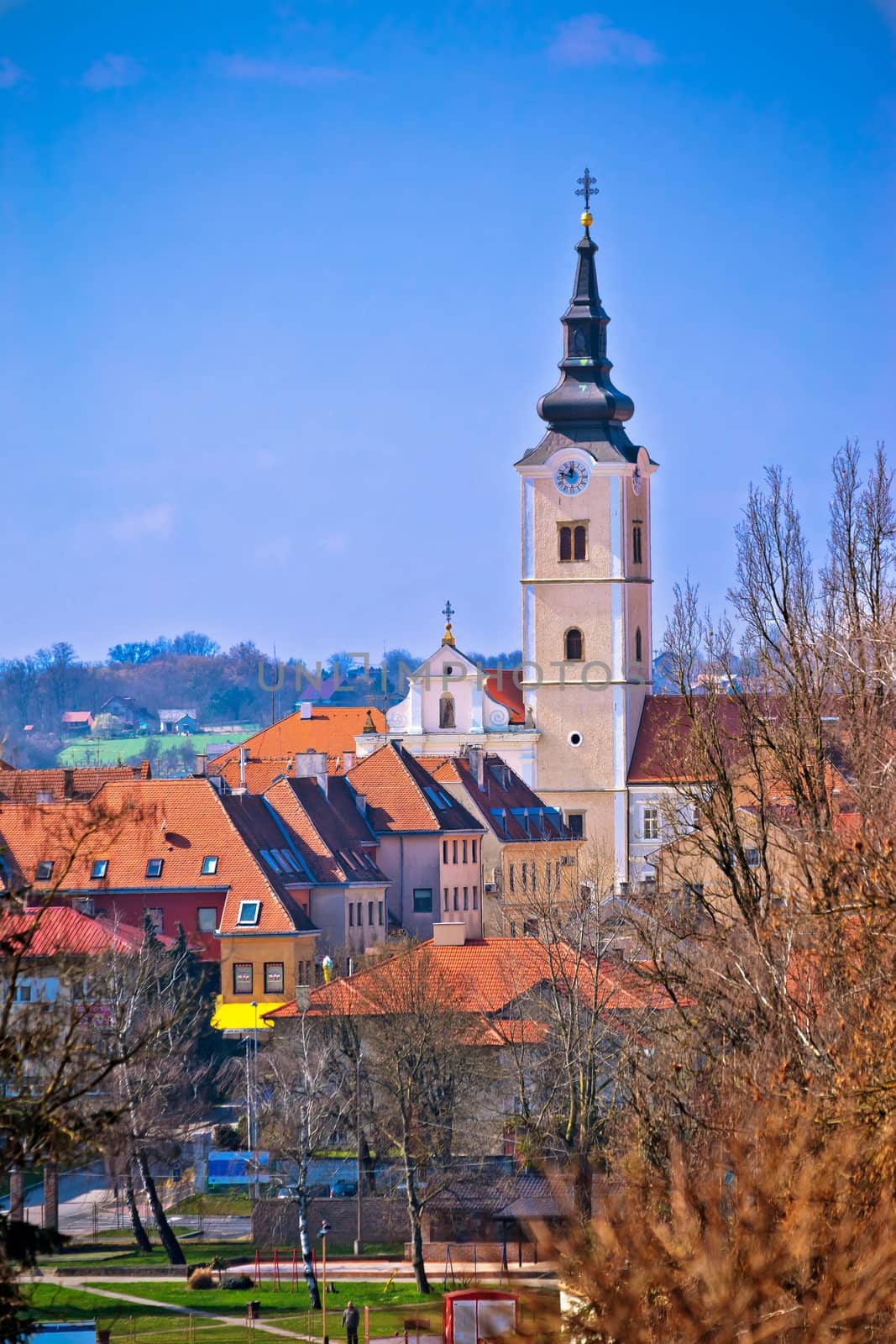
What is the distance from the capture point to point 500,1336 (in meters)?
14.1

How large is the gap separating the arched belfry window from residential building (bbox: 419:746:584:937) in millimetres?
4601

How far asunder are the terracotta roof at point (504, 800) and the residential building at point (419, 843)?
150 cm

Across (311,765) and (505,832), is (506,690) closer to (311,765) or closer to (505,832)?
(505,832)

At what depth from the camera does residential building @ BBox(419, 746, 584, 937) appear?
6862 centimetres

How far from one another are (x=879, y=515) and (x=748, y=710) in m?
5.88

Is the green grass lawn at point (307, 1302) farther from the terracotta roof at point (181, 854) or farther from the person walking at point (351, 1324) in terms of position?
the terracotta roof at point (181, 854)

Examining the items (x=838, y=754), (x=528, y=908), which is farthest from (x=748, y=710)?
(x=528, y=908)

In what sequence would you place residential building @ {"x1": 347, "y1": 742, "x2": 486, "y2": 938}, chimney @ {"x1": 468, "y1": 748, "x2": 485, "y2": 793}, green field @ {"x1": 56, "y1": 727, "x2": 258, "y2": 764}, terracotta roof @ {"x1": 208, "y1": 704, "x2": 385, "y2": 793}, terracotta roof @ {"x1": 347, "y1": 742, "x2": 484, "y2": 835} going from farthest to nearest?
1. green field @ {"x1": 56, "y1": 727, "x2": 258, "y2": 764}
2. terracotta roof @ {"x1": 208, "y1": 704, "x2": 385, "y2": 793}
3. chimney @ {"x1": 468, "y1": 748, "x2": 485, "y2": 793}
4. terracotta roof @ {"x1": 347, "y1": 742, "x2": 484, "y2": 835}
5. residential building @ {"x1": 347, "y1": 742, "x2": 486, "y2": 938}

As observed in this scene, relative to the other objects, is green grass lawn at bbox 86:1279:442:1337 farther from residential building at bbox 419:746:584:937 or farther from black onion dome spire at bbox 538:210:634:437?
black onion dome spire at bbox 538:210:634:437

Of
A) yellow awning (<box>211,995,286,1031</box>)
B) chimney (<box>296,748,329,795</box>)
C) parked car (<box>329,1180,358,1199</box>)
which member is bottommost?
parked car (<box>329,1180,358,1199</box>)

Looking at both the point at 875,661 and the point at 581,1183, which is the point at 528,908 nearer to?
the point at 581,1183

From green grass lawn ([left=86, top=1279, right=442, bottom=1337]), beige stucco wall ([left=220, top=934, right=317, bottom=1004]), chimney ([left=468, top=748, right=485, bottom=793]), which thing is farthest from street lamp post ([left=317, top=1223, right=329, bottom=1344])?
chimney ([left=468, top=748, right=485, bottom=793])

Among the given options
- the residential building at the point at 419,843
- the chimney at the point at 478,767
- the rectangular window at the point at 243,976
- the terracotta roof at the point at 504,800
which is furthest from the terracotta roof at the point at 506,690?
the rectangular window at the point at 243,976

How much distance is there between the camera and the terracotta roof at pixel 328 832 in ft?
205
